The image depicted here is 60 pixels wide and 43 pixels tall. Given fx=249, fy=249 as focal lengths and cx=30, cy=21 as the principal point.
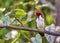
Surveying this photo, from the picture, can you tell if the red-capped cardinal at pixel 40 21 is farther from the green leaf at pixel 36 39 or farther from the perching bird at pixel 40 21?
the green leaf at pixel 36 39

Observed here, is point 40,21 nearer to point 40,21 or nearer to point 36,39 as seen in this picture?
point 40,21

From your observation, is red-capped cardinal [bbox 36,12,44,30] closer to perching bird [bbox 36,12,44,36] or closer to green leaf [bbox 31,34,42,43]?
perching bird [bbox 36,12,44,36]

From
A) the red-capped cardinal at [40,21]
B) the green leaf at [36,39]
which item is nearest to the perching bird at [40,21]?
the red-capped cardinal at [40,21]

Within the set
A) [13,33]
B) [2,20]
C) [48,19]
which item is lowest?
[48,19]

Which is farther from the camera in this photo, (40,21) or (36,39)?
(40,21)

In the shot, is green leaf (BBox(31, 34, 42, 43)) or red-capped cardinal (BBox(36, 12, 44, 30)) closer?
green leaf (BBox(31, 34, 42, 43))

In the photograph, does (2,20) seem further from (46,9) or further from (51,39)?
(46,9)

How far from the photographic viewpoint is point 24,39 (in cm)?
94

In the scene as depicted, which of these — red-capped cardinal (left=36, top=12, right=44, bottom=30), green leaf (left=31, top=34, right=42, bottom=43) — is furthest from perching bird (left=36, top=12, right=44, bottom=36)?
green leaf (left=31, top=34, right=42, bottom=43)

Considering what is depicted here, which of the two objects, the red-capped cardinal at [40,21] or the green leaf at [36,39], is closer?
the green leaf at [36,39]

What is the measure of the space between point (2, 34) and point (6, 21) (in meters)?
0.22

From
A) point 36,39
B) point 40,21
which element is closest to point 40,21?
point 40,21

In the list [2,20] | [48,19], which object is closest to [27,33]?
[2,20]

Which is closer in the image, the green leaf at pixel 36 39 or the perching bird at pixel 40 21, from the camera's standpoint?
the green leaf at pixel 36 39
